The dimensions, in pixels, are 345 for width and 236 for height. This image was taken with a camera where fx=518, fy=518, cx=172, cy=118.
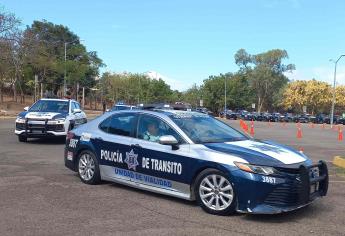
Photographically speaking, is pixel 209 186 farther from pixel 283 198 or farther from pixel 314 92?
pixel 314 92

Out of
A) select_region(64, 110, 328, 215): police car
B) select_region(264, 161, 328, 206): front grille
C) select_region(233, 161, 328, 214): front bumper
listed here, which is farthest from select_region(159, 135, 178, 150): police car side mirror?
select_region(264, 161, 328, 206): front grille

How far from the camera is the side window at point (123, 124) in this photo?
8.66 m

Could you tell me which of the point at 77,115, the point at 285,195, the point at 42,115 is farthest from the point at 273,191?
the point at 77,115

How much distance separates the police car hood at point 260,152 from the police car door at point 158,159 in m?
0.52

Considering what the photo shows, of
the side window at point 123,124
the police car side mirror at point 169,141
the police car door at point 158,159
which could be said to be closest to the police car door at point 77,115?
the side window at point 123,124

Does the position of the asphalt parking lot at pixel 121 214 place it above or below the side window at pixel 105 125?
below

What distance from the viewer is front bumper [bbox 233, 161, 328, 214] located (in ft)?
22.0

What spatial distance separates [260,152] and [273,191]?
66cm

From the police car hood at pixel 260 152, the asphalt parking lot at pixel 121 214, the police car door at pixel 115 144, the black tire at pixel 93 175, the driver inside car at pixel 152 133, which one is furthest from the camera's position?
the black tire at pixel 93 175

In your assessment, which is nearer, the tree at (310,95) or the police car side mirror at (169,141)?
the police car side mirror at (169,141)

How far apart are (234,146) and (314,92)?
335 feet

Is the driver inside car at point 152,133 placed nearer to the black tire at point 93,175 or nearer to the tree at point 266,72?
the black tire at point 93,175

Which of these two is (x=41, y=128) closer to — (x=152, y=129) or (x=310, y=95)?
(x=152, y=129)

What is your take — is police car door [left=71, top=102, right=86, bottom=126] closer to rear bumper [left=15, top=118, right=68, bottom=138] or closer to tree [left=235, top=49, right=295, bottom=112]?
rear bumper [left=15, top=118, right=68, bottom=138]
